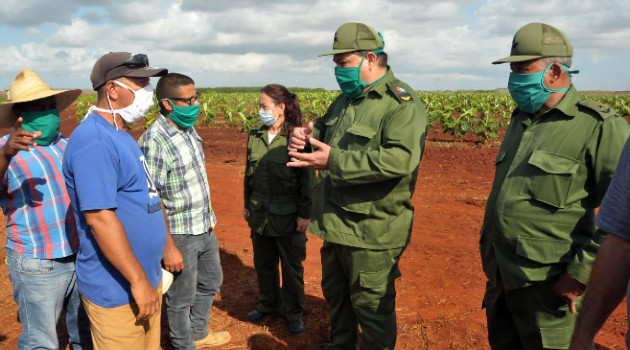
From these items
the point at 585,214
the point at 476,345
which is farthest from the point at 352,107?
the point at 476,345

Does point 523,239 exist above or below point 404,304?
above

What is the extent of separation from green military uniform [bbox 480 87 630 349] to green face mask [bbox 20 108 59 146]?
2.81 m

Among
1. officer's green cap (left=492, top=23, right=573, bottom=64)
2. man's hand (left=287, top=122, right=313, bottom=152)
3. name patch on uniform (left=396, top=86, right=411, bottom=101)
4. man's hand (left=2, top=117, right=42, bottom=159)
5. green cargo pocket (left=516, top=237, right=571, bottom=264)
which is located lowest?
green cargo pocket (left=516, top=237, right=571, bottom=264)

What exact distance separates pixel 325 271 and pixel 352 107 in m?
1.25

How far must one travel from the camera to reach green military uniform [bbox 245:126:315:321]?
3850 mm

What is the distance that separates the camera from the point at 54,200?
2.70m

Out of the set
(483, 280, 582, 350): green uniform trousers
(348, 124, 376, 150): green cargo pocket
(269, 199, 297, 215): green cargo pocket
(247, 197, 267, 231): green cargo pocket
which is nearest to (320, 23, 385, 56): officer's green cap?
(348, 124, 376, 150): green cargo pocket

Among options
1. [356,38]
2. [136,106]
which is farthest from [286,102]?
[136,106]

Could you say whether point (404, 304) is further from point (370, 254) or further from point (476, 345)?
point (370, 254)

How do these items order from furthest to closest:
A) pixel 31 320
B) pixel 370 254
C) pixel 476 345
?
pixel 476 345
pixel 370 254
pixel 31 320

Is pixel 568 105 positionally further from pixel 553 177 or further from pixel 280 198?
pixel 280 198

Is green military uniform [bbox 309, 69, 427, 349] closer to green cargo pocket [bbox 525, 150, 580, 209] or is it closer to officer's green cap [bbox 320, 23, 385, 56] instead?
officer's green cap [bbox 320, 23, 385, 56]

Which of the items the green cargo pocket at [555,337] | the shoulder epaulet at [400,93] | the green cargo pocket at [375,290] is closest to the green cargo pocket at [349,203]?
the green cargo pocket at [375,290]

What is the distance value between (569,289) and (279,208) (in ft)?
7.67
